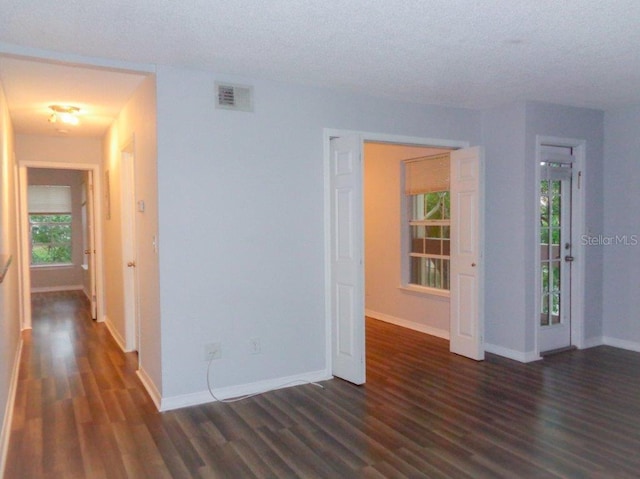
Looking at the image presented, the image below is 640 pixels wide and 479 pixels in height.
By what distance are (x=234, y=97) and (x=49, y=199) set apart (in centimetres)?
734

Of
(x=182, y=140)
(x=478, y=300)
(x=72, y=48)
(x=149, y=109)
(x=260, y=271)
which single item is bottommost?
(x=478, y=300)

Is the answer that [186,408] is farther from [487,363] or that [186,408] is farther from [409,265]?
[409,265]

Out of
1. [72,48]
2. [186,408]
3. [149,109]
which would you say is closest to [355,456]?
[186,408]

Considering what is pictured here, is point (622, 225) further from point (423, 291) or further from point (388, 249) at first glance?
point (388, 249)

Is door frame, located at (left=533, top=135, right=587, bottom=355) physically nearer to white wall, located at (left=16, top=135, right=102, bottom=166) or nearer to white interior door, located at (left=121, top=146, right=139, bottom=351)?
white interior door, located at (left=121, top=146, right=139, bottom=351)

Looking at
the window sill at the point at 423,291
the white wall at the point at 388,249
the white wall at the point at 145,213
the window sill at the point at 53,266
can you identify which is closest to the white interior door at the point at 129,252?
the white wall at the point at 145,213

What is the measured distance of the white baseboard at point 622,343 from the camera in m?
5.00

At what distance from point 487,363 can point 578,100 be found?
2633mm

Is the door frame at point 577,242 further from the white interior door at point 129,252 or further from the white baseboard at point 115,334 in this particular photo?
the white baseboard at point 115,334

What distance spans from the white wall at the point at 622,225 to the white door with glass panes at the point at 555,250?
0.49 metres

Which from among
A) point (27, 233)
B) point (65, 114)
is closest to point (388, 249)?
point (65, 114)

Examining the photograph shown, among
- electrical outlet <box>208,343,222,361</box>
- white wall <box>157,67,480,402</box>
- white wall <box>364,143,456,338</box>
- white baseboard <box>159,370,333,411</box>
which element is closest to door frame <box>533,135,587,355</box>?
white wall <box>364,143,456,338</box>

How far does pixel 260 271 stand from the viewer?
3.84m

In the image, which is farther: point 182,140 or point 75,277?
point 75,277
